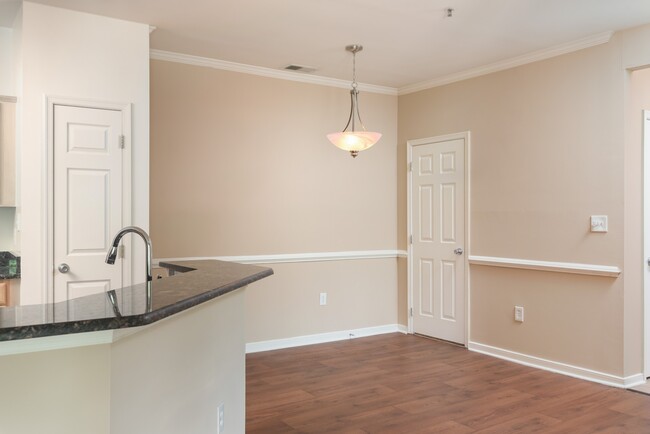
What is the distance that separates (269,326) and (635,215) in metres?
3.31

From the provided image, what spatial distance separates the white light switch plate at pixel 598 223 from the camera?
13.2 feet

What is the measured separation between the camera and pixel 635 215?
4000 mm

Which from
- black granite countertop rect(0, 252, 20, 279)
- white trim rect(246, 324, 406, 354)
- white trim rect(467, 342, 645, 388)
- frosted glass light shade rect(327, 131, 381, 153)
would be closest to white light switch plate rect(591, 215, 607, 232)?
white trim rect(467, 342, 645, 388)

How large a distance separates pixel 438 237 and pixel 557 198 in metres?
1.37

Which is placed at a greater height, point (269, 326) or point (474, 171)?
point (474, 171)

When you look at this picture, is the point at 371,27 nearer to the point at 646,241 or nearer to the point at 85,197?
the point at 85,197

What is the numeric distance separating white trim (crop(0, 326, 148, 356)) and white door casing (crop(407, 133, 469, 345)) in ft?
13.8

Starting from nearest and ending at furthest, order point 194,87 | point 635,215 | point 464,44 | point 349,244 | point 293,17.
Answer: point 293,17, point 635,215, point 464,44, point 194,87, point 349,244

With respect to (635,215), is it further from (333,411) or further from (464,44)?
(333,411)

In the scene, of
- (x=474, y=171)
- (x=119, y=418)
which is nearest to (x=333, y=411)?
(x=119, y=418)

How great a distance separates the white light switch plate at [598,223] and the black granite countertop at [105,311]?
320cm

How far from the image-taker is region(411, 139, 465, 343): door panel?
5184mm

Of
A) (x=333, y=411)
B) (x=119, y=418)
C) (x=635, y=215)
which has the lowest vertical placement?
(x=333, y=411)

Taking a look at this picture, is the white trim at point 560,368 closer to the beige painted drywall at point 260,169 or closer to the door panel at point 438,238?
the door panel at point 438,238
